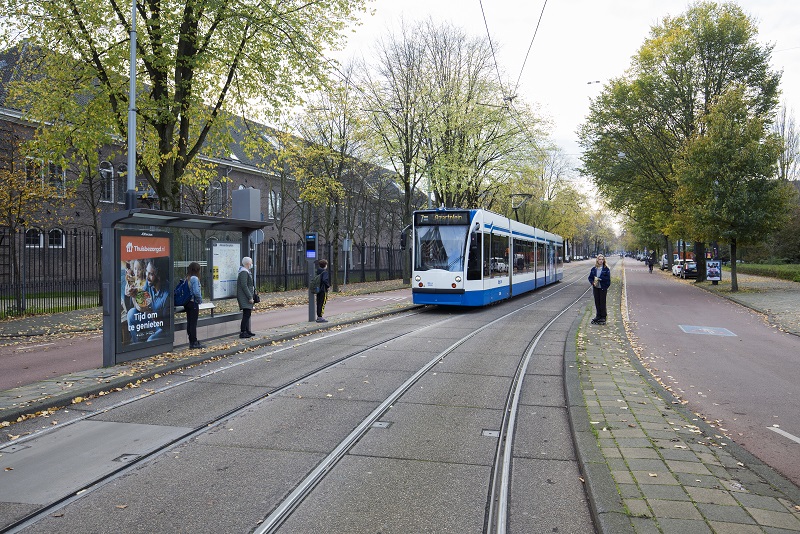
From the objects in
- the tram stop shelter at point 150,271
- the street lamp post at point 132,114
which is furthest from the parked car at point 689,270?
the street lamp post at point 132,114

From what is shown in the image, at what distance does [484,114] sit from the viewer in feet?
107

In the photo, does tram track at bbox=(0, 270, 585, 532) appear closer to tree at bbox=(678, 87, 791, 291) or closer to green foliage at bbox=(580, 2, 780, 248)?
tree at bbox=(678, 87, 791, 291)

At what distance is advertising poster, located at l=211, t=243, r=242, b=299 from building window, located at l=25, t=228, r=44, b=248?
16.7m

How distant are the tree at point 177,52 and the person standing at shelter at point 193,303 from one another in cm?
605

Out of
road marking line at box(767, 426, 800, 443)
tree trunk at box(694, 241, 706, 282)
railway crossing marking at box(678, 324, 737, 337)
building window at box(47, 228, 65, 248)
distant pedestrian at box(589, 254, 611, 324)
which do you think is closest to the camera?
road marking line at box(767, 426, 800, 443)

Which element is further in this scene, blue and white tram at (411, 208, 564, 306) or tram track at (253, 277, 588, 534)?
blue and white tram at (411, 208, 564, 306)

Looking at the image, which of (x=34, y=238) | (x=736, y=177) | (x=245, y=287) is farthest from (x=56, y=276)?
(x=736, y=177)

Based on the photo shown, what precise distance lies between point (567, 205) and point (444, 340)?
55.3 m

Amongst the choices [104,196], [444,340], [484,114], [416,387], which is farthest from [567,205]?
[416,387]

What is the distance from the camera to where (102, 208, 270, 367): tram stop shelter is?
8750 millimetres

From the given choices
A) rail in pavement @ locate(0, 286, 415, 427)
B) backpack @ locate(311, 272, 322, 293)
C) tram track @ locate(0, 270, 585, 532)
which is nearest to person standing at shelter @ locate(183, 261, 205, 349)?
rail in pavement @ locate(0, 286, 415, 427)

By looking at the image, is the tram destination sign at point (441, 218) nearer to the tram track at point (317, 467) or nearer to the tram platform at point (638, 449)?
the tram platform at point (638, 449)

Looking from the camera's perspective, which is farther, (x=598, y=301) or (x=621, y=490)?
(x=598, y=301)

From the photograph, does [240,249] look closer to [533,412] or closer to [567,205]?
[533,412]
